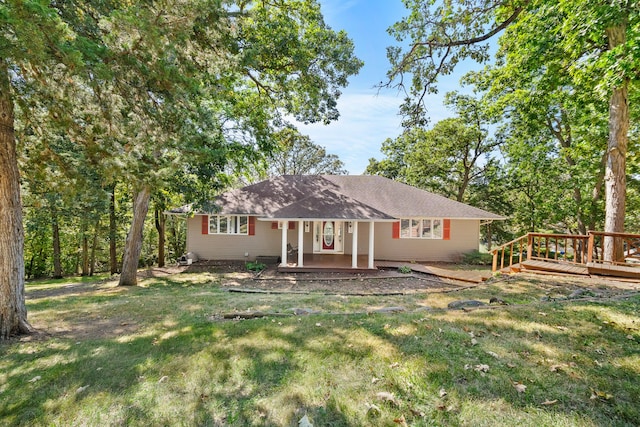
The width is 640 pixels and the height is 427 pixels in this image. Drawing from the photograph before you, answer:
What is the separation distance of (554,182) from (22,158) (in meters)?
23.4

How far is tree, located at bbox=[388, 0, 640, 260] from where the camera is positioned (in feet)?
22.2

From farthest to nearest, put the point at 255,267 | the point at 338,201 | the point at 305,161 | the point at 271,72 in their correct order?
1. the point at 305,161
2. the point at 338,201
3. the point at 255,267
4. the point at 271,72

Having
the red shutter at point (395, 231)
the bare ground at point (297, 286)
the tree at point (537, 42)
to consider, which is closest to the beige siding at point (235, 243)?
the bare ground at point (297, 286)

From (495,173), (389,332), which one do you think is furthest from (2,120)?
(495,173)

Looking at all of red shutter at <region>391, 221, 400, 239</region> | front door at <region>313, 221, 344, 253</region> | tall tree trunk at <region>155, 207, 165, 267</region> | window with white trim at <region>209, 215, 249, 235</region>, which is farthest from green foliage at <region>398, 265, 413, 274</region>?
tall tree trunk at <region>155, 207, 165, 267</region>

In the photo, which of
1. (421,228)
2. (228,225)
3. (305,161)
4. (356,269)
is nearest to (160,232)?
(228,225)

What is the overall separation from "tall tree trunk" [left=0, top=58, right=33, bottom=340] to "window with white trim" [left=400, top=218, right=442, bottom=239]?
46.4ft

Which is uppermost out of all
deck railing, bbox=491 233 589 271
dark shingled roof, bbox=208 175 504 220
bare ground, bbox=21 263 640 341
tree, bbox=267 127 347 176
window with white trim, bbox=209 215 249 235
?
tree, bbox=267 127 347 176

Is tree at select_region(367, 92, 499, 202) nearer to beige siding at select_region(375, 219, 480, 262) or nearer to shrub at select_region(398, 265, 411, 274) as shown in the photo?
beige siding at select_region(375, 219, 480, 262)

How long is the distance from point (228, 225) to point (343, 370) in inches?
527

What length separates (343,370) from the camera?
3209 mm

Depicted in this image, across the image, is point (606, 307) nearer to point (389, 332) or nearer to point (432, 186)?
point (389, 332)

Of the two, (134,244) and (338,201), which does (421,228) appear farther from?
(134,244)

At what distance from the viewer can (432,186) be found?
23344mm
